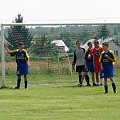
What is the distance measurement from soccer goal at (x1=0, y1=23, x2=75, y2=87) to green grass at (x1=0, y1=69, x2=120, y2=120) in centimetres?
500

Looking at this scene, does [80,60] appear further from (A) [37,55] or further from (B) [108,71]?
(B) [108,71]

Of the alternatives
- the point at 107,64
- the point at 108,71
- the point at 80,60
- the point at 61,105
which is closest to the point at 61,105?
the point at 61,105

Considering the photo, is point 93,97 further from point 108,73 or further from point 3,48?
point 3,48

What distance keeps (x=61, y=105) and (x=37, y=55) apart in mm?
10456

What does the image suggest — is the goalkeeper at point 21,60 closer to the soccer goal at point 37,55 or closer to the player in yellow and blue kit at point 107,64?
the soccer goal at point 37,55

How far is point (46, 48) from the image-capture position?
25125mm

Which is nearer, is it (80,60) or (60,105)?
(60,105)

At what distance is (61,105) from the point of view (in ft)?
48.8

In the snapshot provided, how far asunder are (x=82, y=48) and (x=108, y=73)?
181 inches

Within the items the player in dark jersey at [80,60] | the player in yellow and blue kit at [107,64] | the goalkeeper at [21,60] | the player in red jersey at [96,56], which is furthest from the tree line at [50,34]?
the player in yellow and blue kit at [107,64]

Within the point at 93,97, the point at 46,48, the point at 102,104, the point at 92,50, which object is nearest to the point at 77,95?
the point at 93,97

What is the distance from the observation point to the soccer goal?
80.9ft

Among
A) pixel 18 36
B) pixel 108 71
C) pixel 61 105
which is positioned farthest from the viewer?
pixel 18 36

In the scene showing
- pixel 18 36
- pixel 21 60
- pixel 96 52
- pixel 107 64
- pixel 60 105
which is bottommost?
pixel 60 105
